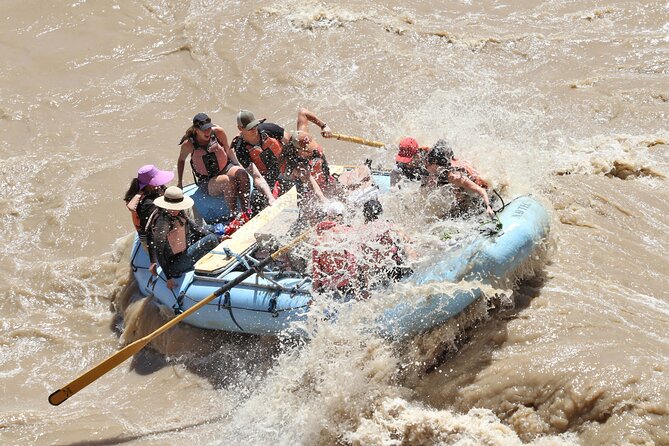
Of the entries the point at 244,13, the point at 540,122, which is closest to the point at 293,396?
the point at 540,122

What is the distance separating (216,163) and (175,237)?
98cm

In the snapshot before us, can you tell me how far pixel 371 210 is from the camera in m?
5.70

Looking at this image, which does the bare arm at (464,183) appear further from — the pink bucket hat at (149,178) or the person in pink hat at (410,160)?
the pink bucket hat at (149,178)

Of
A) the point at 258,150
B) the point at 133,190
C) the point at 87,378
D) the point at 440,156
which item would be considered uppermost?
the point at 440,156

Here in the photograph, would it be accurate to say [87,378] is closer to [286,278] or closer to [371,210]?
[286,278]

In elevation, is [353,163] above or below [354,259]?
below

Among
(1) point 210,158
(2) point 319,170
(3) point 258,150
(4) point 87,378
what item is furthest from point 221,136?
(4) point 87,378

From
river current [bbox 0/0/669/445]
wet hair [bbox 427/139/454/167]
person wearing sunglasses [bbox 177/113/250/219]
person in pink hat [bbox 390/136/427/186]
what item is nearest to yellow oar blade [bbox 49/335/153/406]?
river current [bbox 0/0/669/445]

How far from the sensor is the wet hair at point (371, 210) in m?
5.69

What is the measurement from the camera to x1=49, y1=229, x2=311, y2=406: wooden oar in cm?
526

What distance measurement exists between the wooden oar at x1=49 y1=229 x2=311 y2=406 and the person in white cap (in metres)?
0.59

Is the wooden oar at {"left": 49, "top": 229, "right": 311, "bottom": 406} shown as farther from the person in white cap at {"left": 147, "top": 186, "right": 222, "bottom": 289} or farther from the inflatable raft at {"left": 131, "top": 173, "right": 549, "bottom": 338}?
the person in white cap at {"left": 147, "top": 186, "right": 222, "bottom": 289}

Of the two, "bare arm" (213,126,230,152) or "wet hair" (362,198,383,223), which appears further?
"bare arm" (213,126,230,152)

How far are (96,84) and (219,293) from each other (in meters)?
6.21
